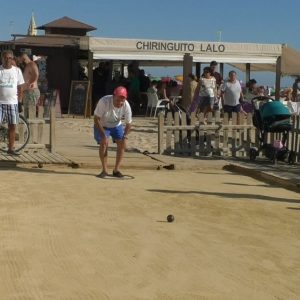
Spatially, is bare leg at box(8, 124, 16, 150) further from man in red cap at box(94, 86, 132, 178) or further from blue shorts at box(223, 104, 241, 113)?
blue shorts at box(223, 104, 241, 113)

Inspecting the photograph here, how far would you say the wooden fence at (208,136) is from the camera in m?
12.3

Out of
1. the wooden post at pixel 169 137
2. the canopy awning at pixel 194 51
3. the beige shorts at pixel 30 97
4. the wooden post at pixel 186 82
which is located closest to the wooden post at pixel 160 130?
the wooden post at pixel 169 137

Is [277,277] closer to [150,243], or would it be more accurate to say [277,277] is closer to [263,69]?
[150,243]

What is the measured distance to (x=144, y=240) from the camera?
5.73 meters

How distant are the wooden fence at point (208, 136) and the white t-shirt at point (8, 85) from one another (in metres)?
2.89

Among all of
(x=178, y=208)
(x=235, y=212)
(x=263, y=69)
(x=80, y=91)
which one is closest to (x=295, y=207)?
(x=235, y=212)

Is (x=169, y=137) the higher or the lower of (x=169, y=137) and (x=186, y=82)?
the lower

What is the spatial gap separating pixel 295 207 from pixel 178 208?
4.74 ft

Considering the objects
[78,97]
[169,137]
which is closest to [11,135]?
[169,137]

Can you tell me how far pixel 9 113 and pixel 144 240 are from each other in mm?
5248

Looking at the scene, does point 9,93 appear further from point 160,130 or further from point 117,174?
point 160,130

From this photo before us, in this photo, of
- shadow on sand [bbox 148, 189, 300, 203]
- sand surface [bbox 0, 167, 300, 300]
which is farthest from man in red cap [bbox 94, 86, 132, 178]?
shadow on sand [bbox 148, 189, 300, 203]

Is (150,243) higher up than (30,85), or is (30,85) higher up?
(30,85)

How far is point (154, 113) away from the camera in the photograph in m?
22.3
